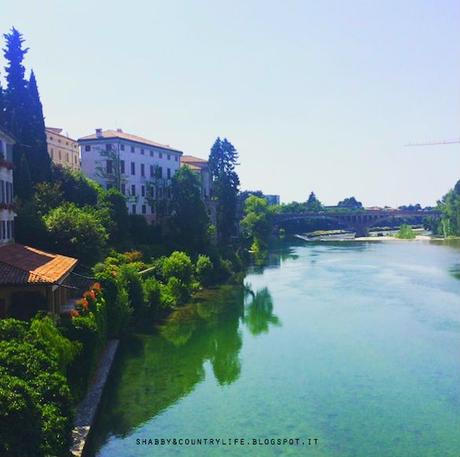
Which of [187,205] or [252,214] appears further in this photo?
[252,214]

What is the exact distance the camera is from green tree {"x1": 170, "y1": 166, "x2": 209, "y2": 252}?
58.7 m

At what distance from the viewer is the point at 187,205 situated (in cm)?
5938

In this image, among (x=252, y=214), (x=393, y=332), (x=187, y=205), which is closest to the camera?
(x=393, y=332)

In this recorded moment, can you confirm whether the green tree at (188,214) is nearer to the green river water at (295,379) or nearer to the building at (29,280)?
the green river water at (295,379)

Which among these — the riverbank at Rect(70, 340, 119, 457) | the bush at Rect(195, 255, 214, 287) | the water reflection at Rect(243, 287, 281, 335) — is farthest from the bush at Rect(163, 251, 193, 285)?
the riverbank at Rect(70, 340, 119, 457)

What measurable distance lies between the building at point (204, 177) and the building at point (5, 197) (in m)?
38.3

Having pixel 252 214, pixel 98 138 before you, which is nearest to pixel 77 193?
pixel 98 138

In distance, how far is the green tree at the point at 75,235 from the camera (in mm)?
35688

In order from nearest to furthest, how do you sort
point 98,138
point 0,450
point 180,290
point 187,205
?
point 0,450, point 180,290, point 187,205, point 98,138

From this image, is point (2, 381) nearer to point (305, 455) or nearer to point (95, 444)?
point (95, 444)

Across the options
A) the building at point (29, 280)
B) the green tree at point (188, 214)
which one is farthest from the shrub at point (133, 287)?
the green tree at point (188, 214)

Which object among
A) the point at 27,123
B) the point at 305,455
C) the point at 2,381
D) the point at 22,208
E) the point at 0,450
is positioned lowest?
the point at 305,455

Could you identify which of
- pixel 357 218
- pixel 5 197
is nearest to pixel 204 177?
pixel 5 197

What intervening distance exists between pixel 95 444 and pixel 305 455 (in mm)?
7124
